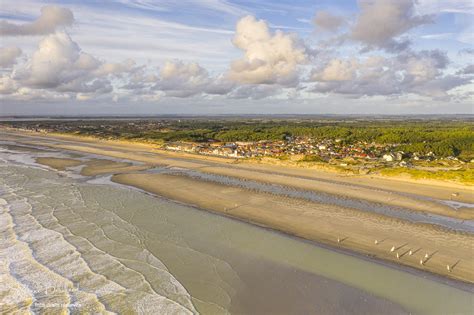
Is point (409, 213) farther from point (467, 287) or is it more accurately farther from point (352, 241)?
point (467, 287)

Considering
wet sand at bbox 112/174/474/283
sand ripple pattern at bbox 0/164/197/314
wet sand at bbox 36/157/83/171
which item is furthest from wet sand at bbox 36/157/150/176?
sand ripple pattern at bbox 0/164/197/314

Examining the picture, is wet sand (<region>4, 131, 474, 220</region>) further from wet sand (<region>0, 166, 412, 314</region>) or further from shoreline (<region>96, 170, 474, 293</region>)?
wet sand (<region>0, 166, 412, 314</region>)

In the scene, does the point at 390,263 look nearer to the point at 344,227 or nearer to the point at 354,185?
the point at 344,227

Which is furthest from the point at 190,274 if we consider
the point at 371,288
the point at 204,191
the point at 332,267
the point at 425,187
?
the point at 425,187

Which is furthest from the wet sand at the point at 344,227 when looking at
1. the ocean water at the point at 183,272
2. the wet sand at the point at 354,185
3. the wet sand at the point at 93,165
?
the wet sand at the point at 93,165

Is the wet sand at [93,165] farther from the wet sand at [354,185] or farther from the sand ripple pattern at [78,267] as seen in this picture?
the sand ripple pattern at [78,267]

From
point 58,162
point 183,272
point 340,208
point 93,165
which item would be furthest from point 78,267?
point 58,162
